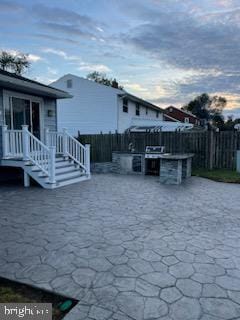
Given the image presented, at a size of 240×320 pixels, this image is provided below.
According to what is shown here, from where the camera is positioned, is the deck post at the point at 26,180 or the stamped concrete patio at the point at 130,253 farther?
the deck post at the point at 26,180

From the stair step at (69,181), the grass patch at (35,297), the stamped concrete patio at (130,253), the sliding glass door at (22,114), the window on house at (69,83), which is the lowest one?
the grass patch at (35,297)

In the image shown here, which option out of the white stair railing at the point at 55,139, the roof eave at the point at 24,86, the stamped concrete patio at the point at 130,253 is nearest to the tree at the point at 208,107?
the white stair railing at the point at 55,139

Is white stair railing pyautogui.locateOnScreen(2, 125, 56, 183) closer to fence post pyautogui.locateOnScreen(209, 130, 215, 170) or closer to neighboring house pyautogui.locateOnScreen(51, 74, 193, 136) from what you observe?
fence post pyautogui.locateOnScreen(209, 130, 215, 170)

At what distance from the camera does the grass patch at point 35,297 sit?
230cm

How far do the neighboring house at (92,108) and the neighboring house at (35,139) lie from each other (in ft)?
23.1

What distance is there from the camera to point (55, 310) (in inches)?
90.4

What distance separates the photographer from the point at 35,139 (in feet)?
25.7

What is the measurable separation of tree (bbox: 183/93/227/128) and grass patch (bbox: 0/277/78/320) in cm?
5551

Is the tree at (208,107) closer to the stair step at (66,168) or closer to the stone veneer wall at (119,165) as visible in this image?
the stone veneer wall at (119,165)

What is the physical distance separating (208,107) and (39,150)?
180ft

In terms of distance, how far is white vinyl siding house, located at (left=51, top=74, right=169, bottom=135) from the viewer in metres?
17.5

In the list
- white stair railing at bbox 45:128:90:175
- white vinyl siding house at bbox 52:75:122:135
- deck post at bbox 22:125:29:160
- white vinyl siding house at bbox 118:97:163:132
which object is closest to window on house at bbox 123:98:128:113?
white vinyl siding house at bbox 118:97:163:132

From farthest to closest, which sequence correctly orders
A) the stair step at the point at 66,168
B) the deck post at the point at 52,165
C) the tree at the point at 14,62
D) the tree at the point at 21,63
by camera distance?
the tree at the point at 21,63 < the tree at the point at 14,62 < the stair step at the point at 66,168 < the deck post at the point at 52,165

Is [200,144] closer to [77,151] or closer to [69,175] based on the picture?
[77,151]
